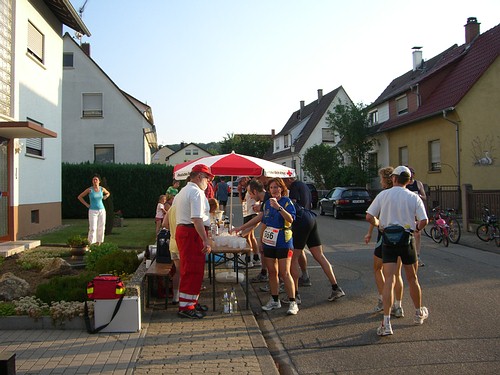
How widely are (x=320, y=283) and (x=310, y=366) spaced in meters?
3.81

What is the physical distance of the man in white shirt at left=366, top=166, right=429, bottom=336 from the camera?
5.68 m

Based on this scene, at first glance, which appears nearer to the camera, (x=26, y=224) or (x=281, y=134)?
(x=26, y=224)

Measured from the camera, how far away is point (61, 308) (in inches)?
227

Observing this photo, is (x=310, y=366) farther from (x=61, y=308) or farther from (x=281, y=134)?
(x=281, y=134)

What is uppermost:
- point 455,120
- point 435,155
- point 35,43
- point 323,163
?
point 35,43

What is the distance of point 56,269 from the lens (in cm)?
838

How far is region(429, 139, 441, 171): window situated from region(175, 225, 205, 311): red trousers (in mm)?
20154

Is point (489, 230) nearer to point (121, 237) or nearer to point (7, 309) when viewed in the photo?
point (121, 237)

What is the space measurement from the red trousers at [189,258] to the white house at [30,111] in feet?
21.2

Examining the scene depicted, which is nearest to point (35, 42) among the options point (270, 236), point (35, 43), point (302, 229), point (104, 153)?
point (35, 43)

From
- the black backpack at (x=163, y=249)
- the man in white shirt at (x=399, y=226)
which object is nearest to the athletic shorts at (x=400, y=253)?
the man in white shirt at (x=399, y=226)

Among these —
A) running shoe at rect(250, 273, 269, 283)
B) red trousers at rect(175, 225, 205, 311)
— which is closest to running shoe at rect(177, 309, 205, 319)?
red trousers at rect(175, 225, 205, 311)

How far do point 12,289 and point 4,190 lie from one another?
21.4ft

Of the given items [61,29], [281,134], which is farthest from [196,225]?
[281,134]
